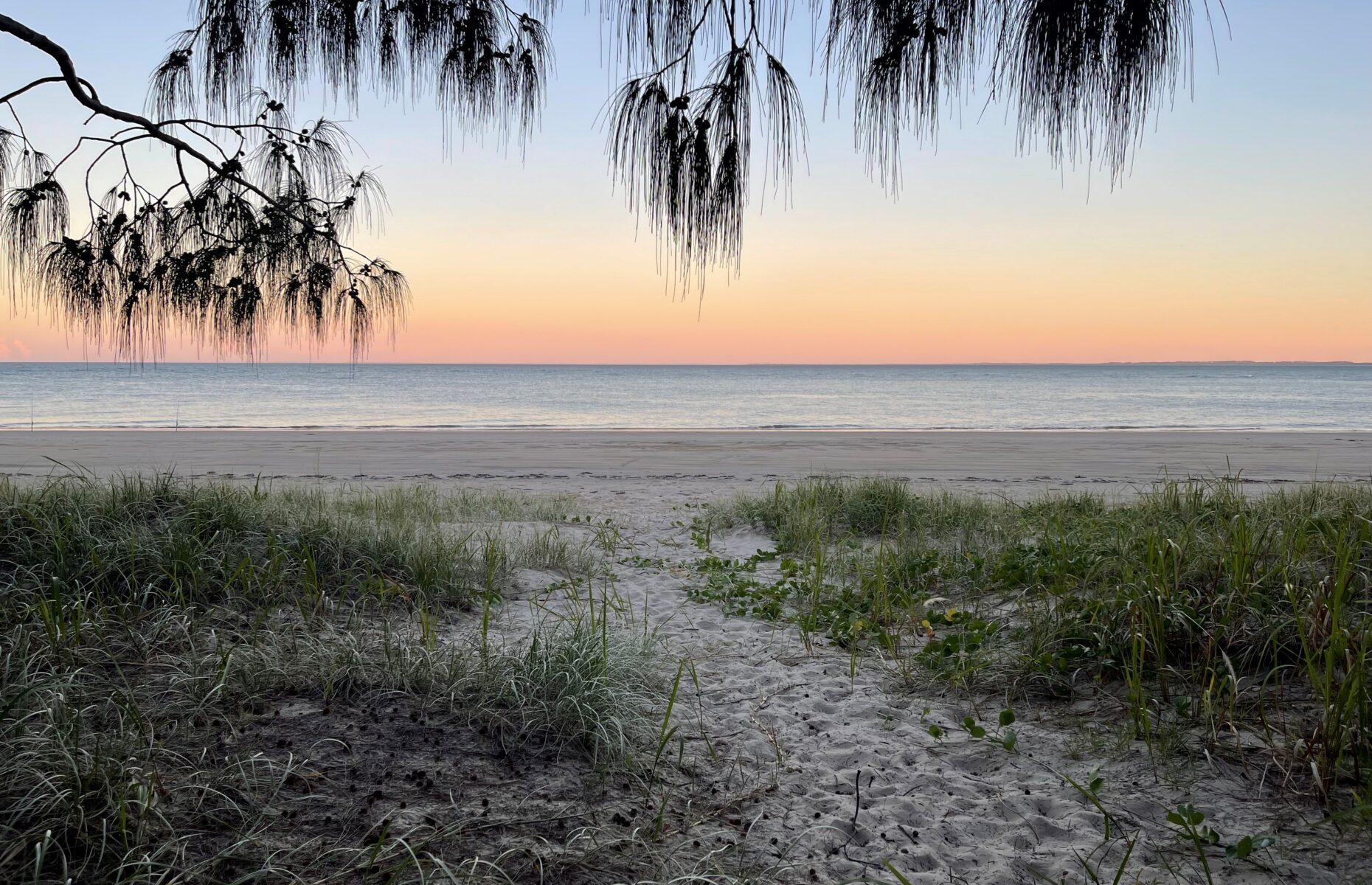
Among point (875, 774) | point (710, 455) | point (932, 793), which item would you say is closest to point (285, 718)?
point (875, 774)

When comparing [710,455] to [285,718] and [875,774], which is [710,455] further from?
[285,718]

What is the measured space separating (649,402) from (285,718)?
5201cm

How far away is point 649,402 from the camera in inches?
2167

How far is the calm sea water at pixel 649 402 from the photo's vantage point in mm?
34406

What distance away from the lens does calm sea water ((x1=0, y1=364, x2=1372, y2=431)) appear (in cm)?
3441

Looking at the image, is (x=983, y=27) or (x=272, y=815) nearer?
(x=983, y=27)

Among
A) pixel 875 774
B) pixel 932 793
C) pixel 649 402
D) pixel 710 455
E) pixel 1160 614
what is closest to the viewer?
pixel 932 793

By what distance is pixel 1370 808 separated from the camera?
2.47 meters

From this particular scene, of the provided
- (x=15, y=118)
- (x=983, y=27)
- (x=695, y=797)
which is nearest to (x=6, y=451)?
(x=15, y=118)

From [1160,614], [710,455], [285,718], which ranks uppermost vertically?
[1160,614]

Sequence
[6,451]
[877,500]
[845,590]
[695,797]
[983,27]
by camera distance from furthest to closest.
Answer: [6,451], [877,500], [845,590], [695,797], [983,27]

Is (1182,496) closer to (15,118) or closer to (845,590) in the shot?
(845,590)

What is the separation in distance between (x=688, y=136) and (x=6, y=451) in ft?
70.5

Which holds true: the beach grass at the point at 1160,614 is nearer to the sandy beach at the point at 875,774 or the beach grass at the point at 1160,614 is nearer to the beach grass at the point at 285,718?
the sandy beach at the point at 875,774
